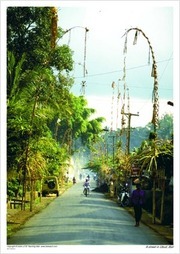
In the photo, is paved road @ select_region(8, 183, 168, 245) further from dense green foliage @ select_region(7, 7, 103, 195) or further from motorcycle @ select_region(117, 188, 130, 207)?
motorcycle @ select_region(117, 188, 130, 207)

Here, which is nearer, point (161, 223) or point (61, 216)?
point (161, 223)

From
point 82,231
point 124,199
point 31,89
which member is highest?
point 31,89

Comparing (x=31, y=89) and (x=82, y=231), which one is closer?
(x=82, y=231)

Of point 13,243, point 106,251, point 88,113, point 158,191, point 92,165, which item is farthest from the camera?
point 92,165

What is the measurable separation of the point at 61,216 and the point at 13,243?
288 inches

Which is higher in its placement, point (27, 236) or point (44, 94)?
point (44, 94)

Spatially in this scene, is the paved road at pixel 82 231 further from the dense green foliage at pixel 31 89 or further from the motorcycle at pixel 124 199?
the motorcycle at pixel 124 199

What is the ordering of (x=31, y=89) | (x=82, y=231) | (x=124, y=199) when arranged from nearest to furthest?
(x=82, y=231), (x=31, y=89), (x=124, y=199)

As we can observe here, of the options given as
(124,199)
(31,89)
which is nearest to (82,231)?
(31,89)

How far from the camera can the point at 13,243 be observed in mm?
14289

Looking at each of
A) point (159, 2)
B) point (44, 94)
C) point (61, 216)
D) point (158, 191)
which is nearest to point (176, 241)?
point (159, 2)

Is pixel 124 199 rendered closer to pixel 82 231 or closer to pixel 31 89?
pixel 31 89

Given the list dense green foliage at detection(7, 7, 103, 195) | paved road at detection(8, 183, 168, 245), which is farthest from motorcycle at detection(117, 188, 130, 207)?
paved road at detection(8, 183, 168, 245)

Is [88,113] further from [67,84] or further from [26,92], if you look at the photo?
[26,92]
